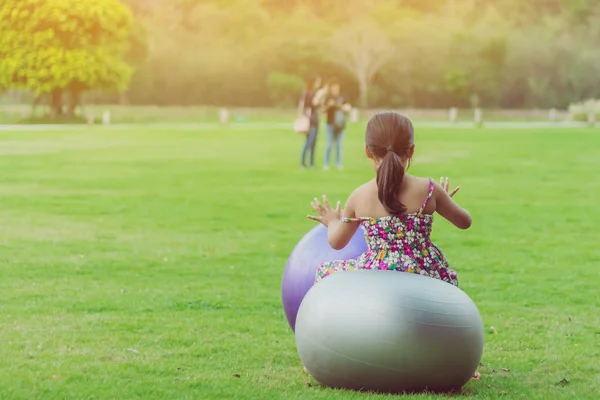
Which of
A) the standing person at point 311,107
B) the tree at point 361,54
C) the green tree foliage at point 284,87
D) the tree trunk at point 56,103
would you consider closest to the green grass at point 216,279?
the standing person at point 311,107

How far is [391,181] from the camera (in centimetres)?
568

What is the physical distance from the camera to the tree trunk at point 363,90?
7694cm

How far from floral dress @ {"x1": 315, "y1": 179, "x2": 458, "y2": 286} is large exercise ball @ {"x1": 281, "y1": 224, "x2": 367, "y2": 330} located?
51 cm

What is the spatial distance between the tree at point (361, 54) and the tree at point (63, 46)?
1964 cm

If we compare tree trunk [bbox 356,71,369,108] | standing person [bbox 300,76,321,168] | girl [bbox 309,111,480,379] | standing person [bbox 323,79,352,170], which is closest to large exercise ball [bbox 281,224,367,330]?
girl [bbox 309,111,480,379]

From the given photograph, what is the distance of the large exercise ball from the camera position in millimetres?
6352

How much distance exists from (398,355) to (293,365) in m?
1.16

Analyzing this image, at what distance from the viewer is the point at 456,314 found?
214 inches

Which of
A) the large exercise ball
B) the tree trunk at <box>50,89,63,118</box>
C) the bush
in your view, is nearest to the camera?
the large exercise ball

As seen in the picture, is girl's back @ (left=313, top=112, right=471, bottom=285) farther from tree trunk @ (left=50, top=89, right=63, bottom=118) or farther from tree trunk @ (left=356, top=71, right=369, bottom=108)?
tree trunk @ (left=356, top=71, right=369, bottom=108)

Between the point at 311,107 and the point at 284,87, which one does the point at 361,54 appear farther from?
the point at 311,107

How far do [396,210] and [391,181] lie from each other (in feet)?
0.51

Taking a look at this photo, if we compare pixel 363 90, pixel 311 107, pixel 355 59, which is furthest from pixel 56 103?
pixel 311 107

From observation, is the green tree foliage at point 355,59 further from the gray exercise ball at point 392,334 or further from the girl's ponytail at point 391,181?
the gray exercise ball at point 392,334
